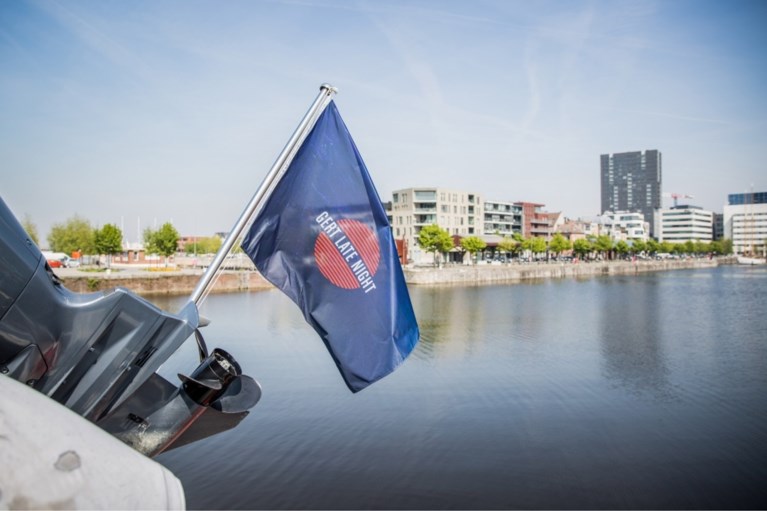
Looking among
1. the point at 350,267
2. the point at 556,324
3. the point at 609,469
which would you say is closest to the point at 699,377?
the point at 609,469

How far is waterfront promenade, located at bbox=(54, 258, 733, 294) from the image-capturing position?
53406 mm

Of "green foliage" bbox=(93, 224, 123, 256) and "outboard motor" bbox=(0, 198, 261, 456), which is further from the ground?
"green foliage" bbox=(93, 224, 123, 256)

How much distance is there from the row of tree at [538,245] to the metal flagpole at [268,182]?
295 ft

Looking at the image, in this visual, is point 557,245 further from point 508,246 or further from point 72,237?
point 72,237

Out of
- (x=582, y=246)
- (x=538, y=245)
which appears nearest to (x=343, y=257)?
(x=538, y=245)

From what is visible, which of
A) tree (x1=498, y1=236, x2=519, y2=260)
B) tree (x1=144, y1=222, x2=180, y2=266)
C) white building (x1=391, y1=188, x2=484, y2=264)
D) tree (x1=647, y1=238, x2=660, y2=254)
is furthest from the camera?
tree (x1=647, y1=238, x2=660, y2=254)

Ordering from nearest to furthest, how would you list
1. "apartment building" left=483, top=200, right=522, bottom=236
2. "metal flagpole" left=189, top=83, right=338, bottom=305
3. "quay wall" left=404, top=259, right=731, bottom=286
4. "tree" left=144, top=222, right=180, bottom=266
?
1. "metal flagpole" left=189, top=83, right=338, bottom=305
2. "quay wall" left=404, top=259, right=731, bottom=286
3. "tree" left=144, top=222, right=180, bottom=266
4. "apartment building" left=483, top=200, right=522, bottom=236

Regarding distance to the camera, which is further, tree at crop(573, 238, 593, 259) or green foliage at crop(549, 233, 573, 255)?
tree at crop(573, 238, 593, 259)

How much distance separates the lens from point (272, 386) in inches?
723

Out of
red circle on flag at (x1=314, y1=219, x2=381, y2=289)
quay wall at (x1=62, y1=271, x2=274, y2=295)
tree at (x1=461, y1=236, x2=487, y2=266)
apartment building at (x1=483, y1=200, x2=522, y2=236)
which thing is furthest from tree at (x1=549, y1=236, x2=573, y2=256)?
red circle on flag at (x1=314, y1=219, x2=381, y2=289)


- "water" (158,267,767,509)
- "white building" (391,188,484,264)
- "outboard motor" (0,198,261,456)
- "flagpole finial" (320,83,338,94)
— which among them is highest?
"white building" (391,188,484,264)

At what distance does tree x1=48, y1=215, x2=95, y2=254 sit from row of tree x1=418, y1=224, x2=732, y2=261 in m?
54.5

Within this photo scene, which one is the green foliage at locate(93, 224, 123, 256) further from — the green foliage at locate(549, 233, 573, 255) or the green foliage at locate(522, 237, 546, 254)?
the green foliage at locate(549, 233, 573, 255)

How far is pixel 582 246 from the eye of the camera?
146m
